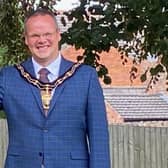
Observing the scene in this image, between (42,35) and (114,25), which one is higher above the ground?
Answer: (42,35)

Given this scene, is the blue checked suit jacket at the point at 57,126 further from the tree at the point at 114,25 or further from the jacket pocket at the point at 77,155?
the tree at the point at 114,25

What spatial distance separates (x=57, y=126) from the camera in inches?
105

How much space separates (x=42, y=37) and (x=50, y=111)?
0.30 metres

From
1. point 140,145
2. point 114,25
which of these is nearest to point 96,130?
point 114,25

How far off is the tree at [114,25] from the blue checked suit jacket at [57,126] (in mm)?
2103

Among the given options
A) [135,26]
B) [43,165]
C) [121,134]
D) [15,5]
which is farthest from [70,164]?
[121,134]

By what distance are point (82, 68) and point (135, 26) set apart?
2347 mm

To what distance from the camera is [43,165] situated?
105 inches

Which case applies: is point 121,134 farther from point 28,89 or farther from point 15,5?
point 28,89

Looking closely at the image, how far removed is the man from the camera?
8.70 feet

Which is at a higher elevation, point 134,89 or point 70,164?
point 70,164

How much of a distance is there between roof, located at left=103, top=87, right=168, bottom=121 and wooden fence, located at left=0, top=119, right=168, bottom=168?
1089 cm

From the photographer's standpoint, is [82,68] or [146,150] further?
[146,150]

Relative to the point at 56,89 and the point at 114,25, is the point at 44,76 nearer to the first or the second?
the point at 56,89
